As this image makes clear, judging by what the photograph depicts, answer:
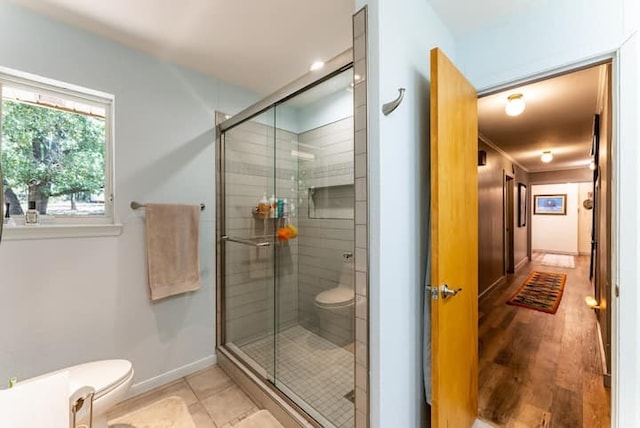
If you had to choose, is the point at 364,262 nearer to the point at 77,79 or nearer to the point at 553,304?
the point at 77,79

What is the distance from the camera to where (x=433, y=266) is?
3.96 ft

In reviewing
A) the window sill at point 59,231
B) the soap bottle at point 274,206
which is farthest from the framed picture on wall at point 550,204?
the window sill at point 59,231

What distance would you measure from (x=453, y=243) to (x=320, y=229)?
3.70ft

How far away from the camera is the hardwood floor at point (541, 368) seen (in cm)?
169

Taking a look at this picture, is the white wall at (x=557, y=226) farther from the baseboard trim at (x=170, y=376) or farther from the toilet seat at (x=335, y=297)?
the baseboard trim at (x=170, y=376)

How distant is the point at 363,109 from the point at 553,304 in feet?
14.0

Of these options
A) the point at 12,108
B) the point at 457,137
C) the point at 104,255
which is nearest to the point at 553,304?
the point at 457,137

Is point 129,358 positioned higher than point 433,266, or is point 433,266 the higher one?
point 433,266

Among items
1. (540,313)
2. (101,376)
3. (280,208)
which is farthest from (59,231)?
(540,313)

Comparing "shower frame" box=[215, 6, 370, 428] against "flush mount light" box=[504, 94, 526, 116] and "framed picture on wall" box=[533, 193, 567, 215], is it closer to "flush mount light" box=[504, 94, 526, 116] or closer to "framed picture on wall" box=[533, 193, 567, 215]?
"flush mount light" box=[504, 94, 526, 116]

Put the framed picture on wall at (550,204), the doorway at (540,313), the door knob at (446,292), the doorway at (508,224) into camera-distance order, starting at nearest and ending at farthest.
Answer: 1. the door knob at (446,292)
2. the doorway at (540,313)
3. the doorway at (508,224)
4. the framed picture on wall at (550,204)

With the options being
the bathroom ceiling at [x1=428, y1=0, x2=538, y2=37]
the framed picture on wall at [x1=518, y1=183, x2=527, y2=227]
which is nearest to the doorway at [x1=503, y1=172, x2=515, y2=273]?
the framed picture on wall at [x1=518, y1=183, x2=527, y2=227]

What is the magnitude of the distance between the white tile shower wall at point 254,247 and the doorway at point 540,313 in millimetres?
1651

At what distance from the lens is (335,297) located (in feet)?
6.98
